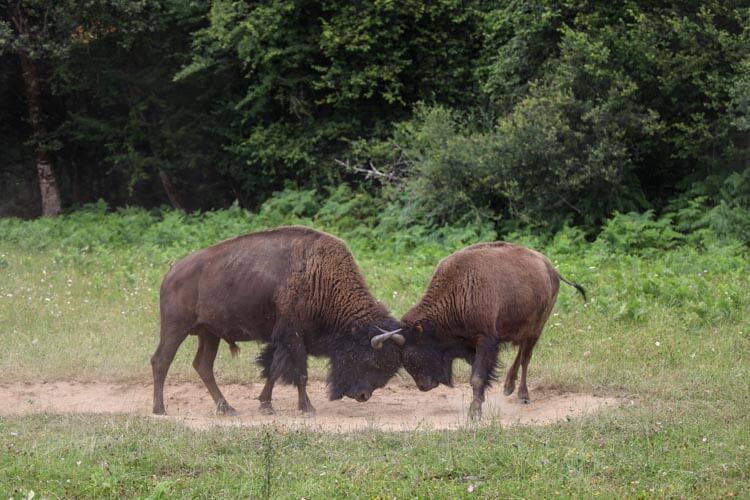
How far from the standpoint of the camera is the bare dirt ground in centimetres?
1005

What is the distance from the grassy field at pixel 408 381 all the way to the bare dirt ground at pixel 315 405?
335 millimetres

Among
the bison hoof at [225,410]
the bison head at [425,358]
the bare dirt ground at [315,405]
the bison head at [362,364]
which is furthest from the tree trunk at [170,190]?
the bison head at [425,358]

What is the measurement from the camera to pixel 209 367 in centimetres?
1152

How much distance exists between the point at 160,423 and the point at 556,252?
34.7 feet

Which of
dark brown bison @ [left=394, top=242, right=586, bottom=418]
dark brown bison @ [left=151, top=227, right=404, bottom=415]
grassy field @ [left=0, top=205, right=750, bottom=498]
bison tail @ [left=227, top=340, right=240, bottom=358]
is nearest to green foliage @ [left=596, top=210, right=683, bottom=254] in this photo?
grassy field @ [left=0, top=205, right=750, bottom=498]

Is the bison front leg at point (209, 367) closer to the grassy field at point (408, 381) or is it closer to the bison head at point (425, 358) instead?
the grassy field at point (408, 381)

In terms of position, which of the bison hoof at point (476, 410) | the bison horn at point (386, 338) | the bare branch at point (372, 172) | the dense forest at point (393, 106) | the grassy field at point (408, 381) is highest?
the dense forest at point (393, 106)

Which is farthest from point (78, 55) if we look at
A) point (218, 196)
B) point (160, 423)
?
point (160, 423)

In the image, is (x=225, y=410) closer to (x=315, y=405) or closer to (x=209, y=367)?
(x=209, y=367)

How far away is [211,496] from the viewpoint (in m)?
7.14

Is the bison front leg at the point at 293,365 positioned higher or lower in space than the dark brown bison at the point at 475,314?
lower

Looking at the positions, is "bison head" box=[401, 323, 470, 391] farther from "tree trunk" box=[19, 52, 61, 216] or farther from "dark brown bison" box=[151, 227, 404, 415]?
"tree trunk" box=[19, 52, 61, 216]

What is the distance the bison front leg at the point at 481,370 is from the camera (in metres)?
10.4

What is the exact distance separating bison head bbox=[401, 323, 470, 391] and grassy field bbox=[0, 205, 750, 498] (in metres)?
1.62
